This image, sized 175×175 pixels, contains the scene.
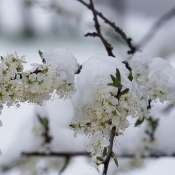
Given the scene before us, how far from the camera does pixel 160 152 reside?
5.07 feet

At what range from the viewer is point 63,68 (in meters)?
0.91

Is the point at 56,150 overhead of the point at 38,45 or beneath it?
beneath

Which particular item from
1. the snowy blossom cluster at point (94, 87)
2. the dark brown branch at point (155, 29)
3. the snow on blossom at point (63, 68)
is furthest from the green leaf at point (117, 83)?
the dark brown branch at point (155, 29)

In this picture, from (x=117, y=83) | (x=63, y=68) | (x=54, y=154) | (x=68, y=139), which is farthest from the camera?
(x=68, y=139)

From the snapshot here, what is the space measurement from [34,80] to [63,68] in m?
0.09

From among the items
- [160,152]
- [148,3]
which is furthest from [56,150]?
[148,3]

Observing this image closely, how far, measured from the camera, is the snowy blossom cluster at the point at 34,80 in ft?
2.65

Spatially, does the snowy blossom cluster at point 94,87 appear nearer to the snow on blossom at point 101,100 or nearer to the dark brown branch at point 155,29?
the snow on blossom at point 101,100

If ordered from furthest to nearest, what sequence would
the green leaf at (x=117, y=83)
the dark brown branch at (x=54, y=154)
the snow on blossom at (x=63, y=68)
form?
the dark brown branch at (x=54, y=154), the snow on blossom at (x=63, y=68), the green leaf at (x=117, y=83)

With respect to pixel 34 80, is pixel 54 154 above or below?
below

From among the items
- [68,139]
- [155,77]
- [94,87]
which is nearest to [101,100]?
[94,87]

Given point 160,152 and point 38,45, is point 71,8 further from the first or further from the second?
point 160,152

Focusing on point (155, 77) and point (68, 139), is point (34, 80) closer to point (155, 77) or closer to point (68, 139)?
point (155, 77)

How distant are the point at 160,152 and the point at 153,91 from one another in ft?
2.16
